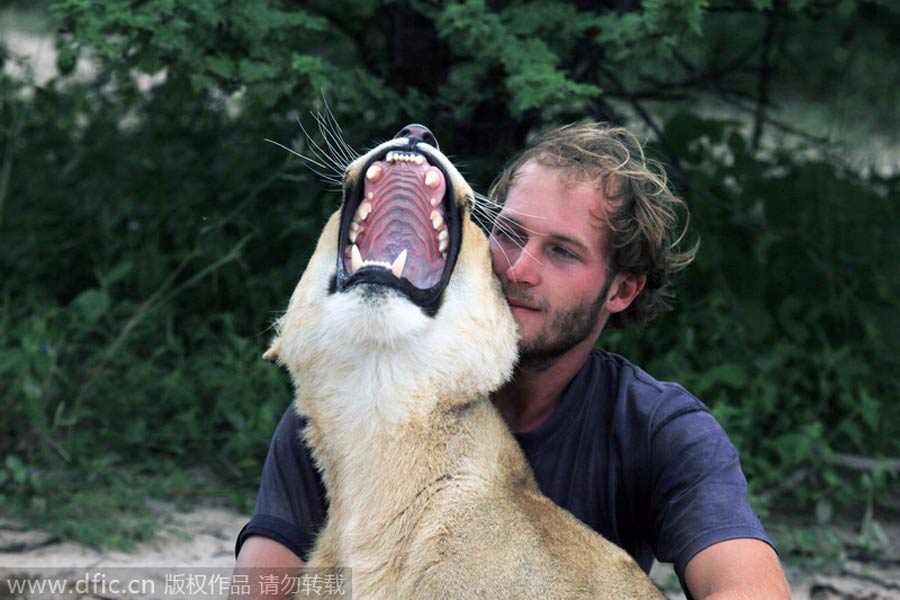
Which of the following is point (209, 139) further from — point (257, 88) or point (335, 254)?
point (335, 254)

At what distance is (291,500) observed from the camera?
350 cm

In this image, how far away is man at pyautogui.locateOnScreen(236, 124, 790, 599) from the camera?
3.21 m

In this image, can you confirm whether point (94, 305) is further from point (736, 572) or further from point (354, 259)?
point (736, 572)

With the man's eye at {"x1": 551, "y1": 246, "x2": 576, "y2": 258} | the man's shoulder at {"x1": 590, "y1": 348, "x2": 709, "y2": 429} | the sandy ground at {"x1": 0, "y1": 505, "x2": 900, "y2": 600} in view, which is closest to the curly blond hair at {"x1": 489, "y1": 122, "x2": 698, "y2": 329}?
the man's eye at {"x1": 551, "y1": 246, "x2": 576, "y2": 258}

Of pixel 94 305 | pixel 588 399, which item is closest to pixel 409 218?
pixel 588 399

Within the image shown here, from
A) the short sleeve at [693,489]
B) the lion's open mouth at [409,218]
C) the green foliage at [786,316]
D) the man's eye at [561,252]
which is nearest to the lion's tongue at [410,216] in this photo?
the lion's open mouth at [409,218]

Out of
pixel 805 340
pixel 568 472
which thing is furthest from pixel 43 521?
pixel 805 340

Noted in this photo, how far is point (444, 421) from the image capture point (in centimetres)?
291

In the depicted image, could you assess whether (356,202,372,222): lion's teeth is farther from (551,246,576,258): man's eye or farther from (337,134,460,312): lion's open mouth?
(551,246,576,258): man's eye

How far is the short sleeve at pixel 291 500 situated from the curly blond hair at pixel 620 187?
959 millimetres

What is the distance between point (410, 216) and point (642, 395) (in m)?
0.95

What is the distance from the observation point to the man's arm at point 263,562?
3.37 metres

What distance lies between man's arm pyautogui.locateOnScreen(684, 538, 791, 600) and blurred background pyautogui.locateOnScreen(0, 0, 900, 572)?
2.07 meters

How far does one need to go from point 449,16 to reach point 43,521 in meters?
2.58
